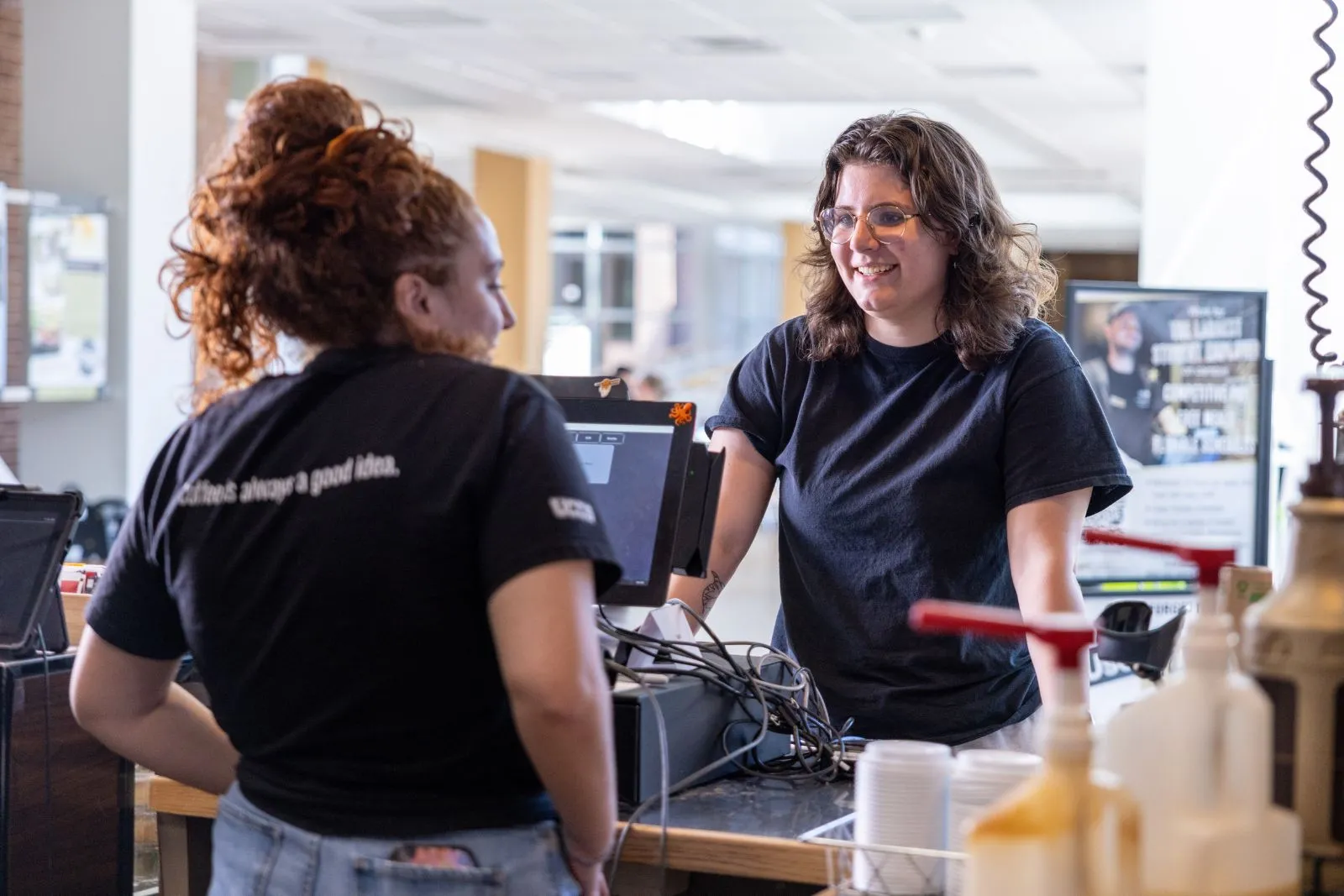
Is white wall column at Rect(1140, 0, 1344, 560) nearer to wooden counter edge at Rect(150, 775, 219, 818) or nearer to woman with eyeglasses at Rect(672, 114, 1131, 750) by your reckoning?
woman with eyeglasses at Rect(672, 114, 1131, 750)

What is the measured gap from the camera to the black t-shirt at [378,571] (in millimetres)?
1254

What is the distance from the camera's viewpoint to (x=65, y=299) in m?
6.31

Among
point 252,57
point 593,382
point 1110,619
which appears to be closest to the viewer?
point 593,382

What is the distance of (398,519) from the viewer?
4.10 ft

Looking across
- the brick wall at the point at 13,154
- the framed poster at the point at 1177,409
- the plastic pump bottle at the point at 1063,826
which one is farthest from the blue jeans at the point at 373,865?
the brick wall at the point at 13,154

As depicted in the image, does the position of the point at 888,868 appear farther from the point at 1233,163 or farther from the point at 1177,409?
the point at 1233,163

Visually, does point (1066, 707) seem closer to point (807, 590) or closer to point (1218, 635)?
point (1218, 635)

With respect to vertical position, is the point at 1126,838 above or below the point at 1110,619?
above

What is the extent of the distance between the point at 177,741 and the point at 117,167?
17.8 feet

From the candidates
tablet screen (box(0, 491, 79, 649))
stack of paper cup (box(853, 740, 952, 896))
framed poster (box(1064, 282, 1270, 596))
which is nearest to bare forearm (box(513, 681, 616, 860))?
stack of paper cup (box(853, 740, 952, 896))

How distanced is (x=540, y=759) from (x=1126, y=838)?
52 centimetres

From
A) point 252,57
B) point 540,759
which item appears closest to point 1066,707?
point 540,759

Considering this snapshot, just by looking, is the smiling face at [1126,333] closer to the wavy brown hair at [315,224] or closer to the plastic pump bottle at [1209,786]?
the wavy brown hair at [315,224]

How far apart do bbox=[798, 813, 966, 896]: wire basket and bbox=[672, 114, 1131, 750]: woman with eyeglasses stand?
1.86 feet
